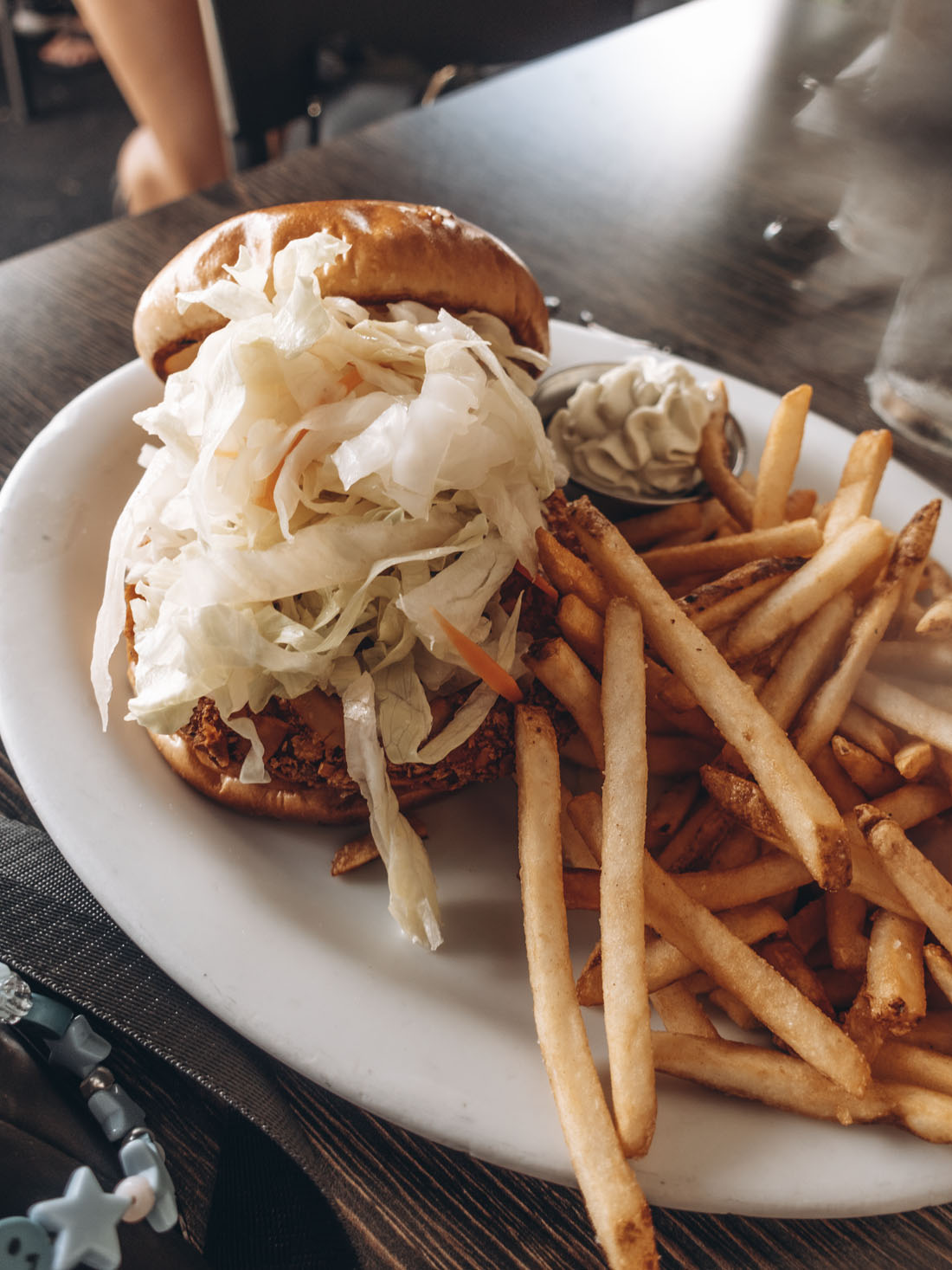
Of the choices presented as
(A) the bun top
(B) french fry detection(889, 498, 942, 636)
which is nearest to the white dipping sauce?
(A) the bun top

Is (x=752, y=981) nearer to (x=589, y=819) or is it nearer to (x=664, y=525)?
(x=589, y=819)

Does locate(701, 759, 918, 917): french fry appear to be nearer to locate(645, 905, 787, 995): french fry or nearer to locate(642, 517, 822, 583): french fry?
locate(645, 905, 787, 995): french fry

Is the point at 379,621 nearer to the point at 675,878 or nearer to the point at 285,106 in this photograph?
the point at 675,878

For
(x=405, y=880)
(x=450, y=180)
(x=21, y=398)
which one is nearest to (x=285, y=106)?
(x=450, y=180)

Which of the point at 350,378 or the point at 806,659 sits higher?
the point at 350,378

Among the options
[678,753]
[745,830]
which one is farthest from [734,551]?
[745,830]

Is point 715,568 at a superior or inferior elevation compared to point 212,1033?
superior
